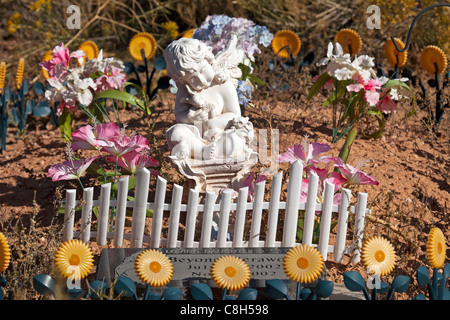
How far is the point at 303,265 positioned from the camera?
106 inches

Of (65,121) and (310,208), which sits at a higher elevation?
(65,121)

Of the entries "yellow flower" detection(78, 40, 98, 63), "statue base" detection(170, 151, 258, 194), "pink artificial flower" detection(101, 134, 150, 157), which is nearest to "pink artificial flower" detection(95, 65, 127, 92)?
"yellow flower" detection(78, 40, 98, 63)

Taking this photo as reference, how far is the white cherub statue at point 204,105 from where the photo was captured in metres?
3.20

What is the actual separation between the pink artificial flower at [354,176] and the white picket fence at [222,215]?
0.14 meters

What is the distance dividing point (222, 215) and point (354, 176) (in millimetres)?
736

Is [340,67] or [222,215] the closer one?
[222,215]

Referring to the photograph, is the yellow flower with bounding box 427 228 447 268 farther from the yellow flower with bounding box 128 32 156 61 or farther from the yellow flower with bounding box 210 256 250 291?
the yellow flower with bounding box 128 32 156 61

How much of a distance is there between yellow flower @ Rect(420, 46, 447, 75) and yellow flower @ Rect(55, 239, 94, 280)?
126 inches

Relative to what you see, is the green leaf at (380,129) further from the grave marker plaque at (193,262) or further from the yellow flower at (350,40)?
the grave marker plaque at (193,262)

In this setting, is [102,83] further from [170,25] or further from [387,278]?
[170,25]

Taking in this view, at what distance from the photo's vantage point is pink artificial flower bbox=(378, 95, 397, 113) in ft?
13.4

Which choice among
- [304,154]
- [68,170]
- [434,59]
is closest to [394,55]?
[434,59]

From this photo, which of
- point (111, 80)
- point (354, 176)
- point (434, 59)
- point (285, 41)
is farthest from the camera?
point (285, 41)

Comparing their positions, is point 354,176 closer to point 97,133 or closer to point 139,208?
point 139,208
